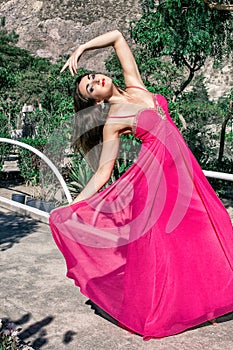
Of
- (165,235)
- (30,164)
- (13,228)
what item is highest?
(165,235)

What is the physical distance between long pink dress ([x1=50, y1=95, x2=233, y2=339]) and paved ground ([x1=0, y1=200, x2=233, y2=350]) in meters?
0.11

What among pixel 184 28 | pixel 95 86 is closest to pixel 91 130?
pixel 95 86

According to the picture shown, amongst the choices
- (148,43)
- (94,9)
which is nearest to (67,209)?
(148,43)

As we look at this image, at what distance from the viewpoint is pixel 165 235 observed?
328 cm

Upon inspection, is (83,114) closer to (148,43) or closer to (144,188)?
(144,188)

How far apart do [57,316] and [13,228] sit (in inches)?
114

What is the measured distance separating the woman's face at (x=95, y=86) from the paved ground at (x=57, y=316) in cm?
148

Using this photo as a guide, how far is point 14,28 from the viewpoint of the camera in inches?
2943

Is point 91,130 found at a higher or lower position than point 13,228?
higher

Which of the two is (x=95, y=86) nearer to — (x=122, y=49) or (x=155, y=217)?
(x=122, y=49)

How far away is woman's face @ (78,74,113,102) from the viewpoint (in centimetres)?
308

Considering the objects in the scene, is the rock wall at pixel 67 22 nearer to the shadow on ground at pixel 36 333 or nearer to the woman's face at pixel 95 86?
the shadow on ground at pixel 36 333

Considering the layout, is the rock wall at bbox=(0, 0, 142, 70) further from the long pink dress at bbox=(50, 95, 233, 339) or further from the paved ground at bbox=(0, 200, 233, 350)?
the long pink dress at bbox=(50, 95, 233, 339)

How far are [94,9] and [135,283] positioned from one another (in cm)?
7141
